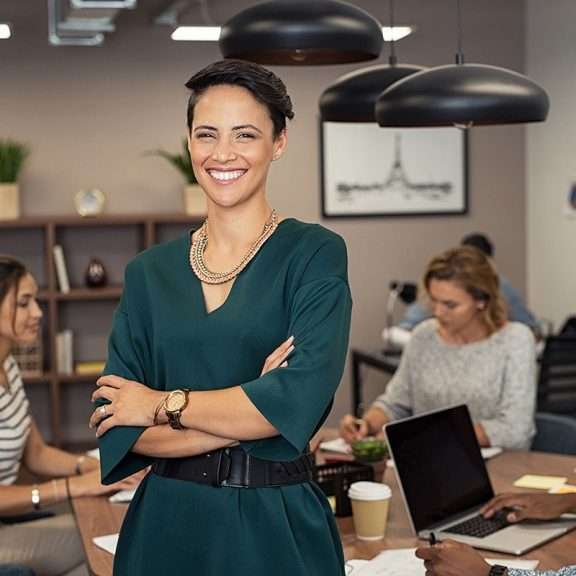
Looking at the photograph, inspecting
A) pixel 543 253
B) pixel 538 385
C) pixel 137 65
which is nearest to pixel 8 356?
pixel 538 385

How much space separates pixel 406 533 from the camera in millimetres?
2699

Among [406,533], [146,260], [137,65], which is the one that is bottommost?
[406,533]

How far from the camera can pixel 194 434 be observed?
5.84ft

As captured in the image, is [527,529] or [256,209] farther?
[527,529]

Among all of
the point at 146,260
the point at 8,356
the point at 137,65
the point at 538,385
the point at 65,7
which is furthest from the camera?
the point at 137,65

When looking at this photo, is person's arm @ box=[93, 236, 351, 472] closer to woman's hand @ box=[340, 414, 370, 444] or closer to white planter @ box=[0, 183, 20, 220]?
woman's hand @ box=[340, 414, 370, 444]

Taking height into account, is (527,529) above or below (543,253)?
below

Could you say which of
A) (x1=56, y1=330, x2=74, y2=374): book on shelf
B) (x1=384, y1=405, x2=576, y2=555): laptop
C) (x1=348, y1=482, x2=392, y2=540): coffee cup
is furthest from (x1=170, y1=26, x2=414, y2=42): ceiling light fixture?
(x1=348, y1=482, x2=392, y2=540): coffee cup

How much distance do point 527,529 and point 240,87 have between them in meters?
1.38

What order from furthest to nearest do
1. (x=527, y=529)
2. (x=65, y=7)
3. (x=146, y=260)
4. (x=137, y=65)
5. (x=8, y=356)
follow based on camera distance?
(x=137, y=65) → (x=65, y=7) → (x=8, y=356) → (x=527, y=529) → (x=146, y=260)

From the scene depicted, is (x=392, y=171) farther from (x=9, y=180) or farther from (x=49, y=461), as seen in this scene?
(x=49, y=461)

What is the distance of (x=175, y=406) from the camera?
177cm

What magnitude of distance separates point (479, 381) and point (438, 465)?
1.05 meters

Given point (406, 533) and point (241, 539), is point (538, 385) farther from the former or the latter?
point (241, 539)
